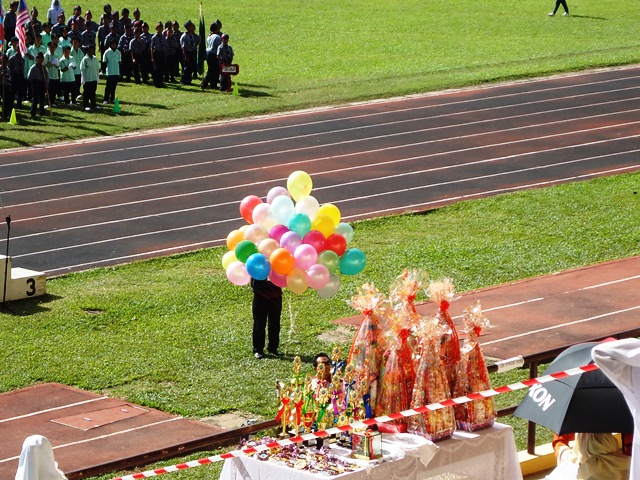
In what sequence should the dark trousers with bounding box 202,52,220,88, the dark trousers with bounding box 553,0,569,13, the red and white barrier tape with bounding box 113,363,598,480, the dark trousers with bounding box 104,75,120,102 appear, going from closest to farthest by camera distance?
the red and white barrier tape with bounding box 113,363,598,480, the dark trousers with bounding box 104,75,120,102, the dark trousers with bounding box 202,52,220,88, the dark trousers with bounding box 553,0,569,13

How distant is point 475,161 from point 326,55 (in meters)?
15.1

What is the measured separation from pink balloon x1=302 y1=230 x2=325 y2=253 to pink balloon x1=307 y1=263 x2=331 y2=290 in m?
0.20

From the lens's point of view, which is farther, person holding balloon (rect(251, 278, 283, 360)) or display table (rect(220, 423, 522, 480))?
person holding balloon (rect(251, 278, 283, 360))

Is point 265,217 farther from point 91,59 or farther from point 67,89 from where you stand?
Result: point 67,89

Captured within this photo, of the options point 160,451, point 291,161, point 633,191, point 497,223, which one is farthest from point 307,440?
point 291,161

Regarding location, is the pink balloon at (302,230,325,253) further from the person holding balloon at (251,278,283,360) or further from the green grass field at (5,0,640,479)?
the green grass field at (5,0,640,479)

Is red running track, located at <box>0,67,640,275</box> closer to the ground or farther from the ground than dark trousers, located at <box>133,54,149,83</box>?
closer to the ground

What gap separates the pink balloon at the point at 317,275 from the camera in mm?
13820

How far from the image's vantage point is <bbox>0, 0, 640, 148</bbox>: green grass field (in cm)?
3256

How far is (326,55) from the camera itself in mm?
41344

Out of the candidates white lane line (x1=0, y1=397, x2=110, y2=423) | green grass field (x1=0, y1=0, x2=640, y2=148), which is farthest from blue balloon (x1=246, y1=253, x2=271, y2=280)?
green grass field (x1=0, y1=0, x2=640, y2=148)

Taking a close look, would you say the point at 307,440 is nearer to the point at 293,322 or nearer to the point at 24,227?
the point at 293,322

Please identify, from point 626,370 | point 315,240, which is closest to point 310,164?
point 315,240

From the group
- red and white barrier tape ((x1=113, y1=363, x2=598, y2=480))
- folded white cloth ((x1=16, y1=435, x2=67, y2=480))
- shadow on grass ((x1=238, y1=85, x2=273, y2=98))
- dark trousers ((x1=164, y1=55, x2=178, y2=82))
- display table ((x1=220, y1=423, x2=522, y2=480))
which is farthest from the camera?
dark trousers ((x1=164, y1=55, x2=178, y2=82))
